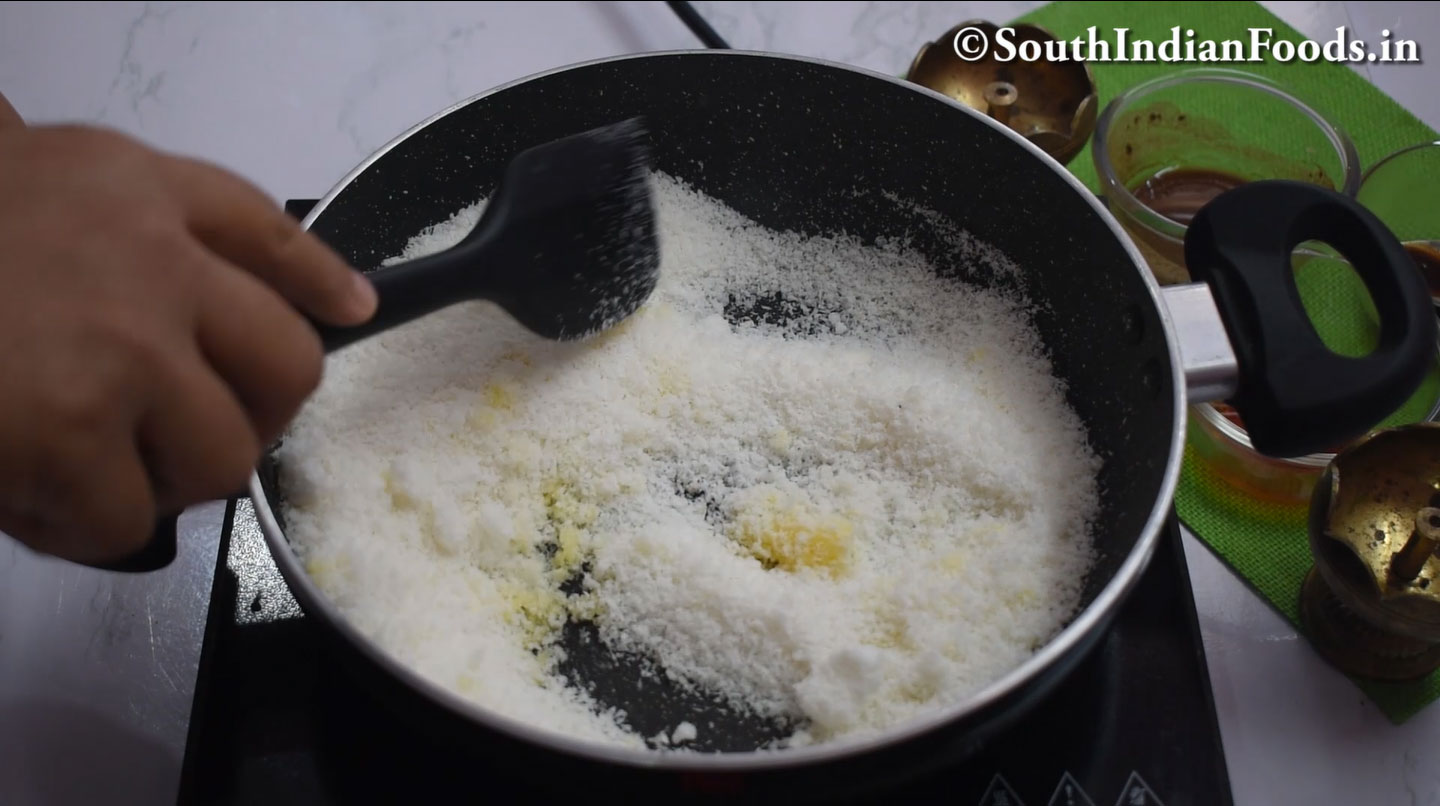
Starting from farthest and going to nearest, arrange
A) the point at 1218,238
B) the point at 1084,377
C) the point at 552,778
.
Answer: the point at 1084,377 → the point at 1218,238 → the point at 552,778

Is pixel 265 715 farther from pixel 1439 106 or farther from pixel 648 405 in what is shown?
pixel 1439 106

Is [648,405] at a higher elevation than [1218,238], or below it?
below

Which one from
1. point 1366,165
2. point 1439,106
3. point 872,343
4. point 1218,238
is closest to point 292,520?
point 872,343

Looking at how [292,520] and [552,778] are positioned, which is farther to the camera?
[292,520]

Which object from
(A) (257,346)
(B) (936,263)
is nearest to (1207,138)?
(B) (936,263)

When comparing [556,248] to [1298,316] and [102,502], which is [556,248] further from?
[1298,316]

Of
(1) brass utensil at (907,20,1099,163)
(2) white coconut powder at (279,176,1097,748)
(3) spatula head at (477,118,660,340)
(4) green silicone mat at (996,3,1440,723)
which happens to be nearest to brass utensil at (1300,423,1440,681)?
(4) green silicone mat at (996,3,1440,723)
